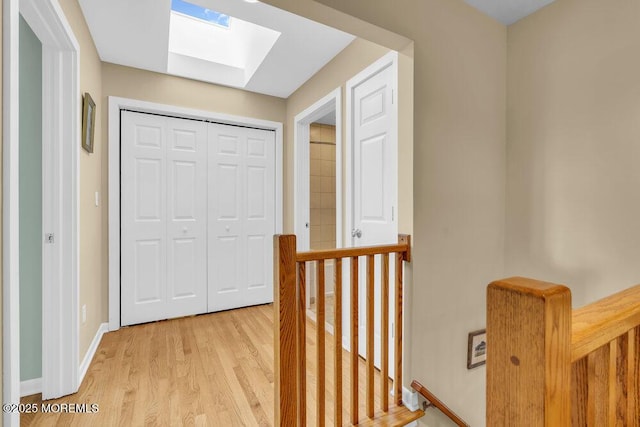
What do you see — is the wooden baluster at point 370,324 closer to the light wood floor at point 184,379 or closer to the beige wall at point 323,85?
the light wood floor at point 184,379

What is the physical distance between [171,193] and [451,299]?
253 centimetres

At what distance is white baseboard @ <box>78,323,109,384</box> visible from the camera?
1906 mm

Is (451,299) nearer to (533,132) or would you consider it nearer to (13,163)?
(533,132)

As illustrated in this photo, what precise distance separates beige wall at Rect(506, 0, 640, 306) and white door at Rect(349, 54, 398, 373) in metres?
0.83

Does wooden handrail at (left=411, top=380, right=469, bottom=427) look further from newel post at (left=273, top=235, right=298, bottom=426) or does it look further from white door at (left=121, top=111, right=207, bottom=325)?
white door at (left=121, top=111, right=207, bottom=325)

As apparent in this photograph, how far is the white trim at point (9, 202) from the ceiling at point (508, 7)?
2197 mm

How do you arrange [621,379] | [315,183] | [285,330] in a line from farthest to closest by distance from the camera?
[315,183] < [285,330] < [621,379]

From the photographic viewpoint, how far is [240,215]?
3.20m

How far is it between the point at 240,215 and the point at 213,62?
1.50 m

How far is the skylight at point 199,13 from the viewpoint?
253 centimetres

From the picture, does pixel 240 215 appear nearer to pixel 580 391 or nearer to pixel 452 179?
pixel 452 179

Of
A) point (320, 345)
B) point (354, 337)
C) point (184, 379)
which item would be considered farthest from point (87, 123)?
point (354, 337)

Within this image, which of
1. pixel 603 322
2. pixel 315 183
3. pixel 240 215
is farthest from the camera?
pixel 315 183

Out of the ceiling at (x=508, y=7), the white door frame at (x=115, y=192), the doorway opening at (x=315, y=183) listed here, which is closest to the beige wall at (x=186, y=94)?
the white door frame at (x=115, y=192)
